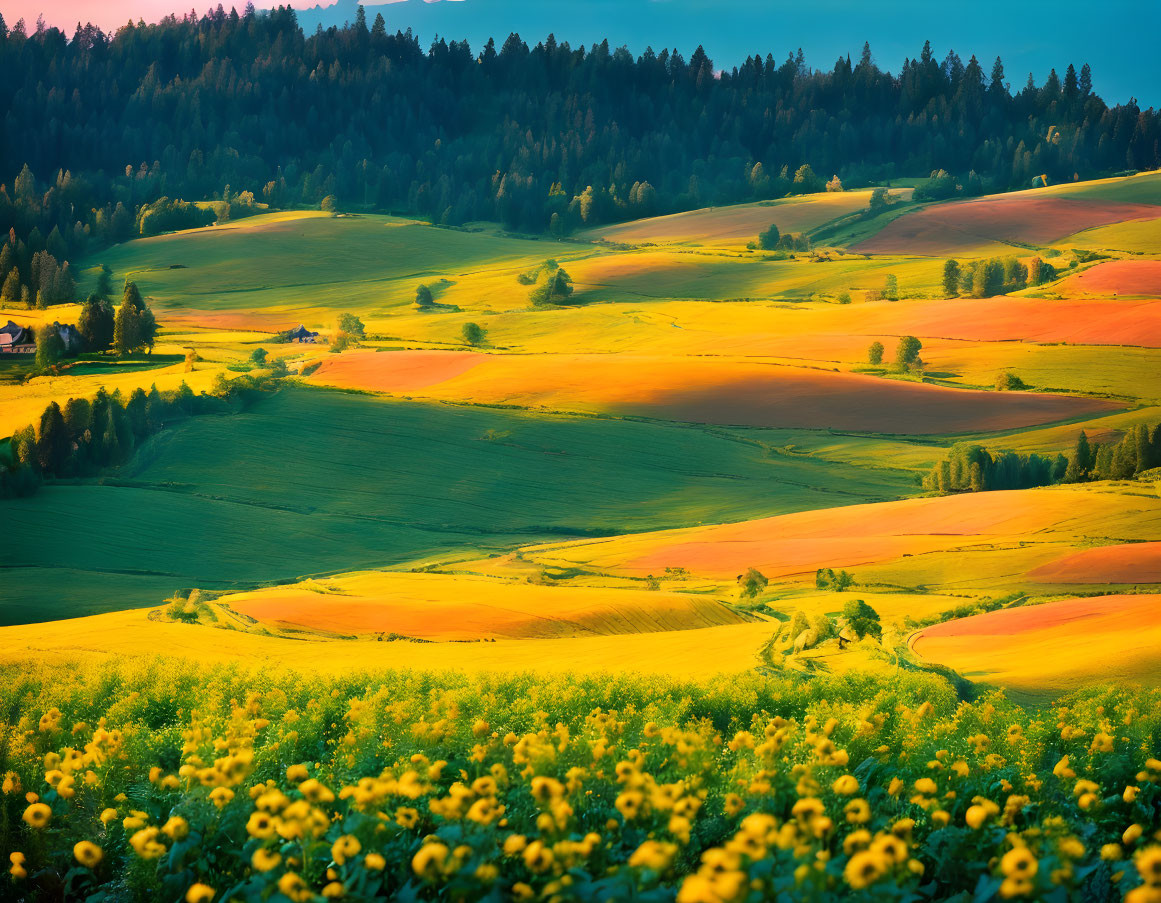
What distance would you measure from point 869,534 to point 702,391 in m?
21.4

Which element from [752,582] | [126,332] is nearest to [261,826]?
[752,582]

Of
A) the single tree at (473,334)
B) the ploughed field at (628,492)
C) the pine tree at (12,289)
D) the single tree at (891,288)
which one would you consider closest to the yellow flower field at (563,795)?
the ploughed field at (628,492)

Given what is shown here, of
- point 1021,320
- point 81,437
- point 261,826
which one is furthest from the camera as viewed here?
point 1021,320

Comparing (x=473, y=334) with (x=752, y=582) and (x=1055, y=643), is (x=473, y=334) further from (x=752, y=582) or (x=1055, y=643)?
(x=1055, y=643)

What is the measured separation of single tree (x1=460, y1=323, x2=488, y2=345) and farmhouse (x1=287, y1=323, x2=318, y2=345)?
9099 millimetres

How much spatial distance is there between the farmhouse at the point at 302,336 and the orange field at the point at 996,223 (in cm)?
4833

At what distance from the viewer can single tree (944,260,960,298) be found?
67.4 m

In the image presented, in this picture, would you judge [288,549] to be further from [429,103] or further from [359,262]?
[429,103]

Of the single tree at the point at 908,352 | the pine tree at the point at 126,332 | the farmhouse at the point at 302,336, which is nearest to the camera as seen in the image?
the single tree at the point at 908,352

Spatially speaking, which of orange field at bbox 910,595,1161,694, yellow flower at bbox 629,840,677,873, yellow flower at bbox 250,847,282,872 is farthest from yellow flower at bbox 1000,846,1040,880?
orange field at bbox 910,595,1161,694

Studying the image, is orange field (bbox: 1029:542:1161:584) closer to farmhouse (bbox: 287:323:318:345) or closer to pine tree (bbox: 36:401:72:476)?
pine tree (bbox: 36:401:72:476)

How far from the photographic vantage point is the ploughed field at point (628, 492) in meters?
22.6

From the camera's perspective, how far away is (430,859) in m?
8.32

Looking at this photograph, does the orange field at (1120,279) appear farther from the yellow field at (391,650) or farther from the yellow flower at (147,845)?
the yellow flower at (147,845)
